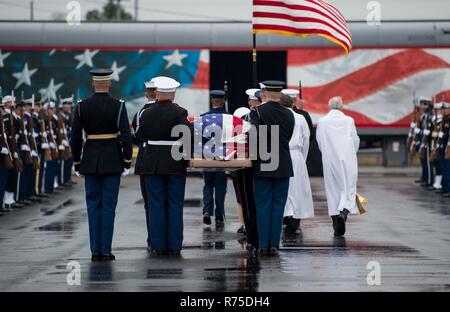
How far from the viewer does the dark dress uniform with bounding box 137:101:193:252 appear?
12.7 meters

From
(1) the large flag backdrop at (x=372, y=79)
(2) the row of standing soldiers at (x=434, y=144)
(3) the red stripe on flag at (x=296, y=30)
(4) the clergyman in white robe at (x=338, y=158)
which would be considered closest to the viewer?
(4) the clergyman in white robe at (x=338, y=158)

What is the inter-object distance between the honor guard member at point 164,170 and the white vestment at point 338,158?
3190 mm

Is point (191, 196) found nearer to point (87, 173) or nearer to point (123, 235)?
point (123, 235)

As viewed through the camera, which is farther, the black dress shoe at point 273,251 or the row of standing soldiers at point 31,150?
the row of standing soldiers at point 31,150

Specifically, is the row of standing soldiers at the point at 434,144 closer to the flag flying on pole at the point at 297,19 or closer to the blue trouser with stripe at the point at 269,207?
the flag flying on pole at the point at 297,19

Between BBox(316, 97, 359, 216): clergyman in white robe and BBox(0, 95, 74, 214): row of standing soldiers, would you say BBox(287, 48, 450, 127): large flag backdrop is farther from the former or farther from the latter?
BBox(316, 97, 359, 216): clergyman in white robe

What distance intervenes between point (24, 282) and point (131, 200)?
11153 millimetres

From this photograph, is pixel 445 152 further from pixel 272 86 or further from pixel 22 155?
pixel 272 86

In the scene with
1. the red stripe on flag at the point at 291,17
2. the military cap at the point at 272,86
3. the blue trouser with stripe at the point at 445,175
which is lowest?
the blue trouser with stripe at the point at 445,175

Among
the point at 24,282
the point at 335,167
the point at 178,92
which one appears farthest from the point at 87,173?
the point at 178,92

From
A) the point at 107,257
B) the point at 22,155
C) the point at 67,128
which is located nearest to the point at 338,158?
the point at 107,257

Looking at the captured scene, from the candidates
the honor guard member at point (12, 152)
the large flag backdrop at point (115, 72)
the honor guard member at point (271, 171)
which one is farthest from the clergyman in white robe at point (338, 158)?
the large flag backdrop at point (115, 72)

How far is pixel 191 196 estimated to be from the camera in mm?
22844

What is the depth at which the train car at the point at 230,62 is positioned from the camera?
33125mm
